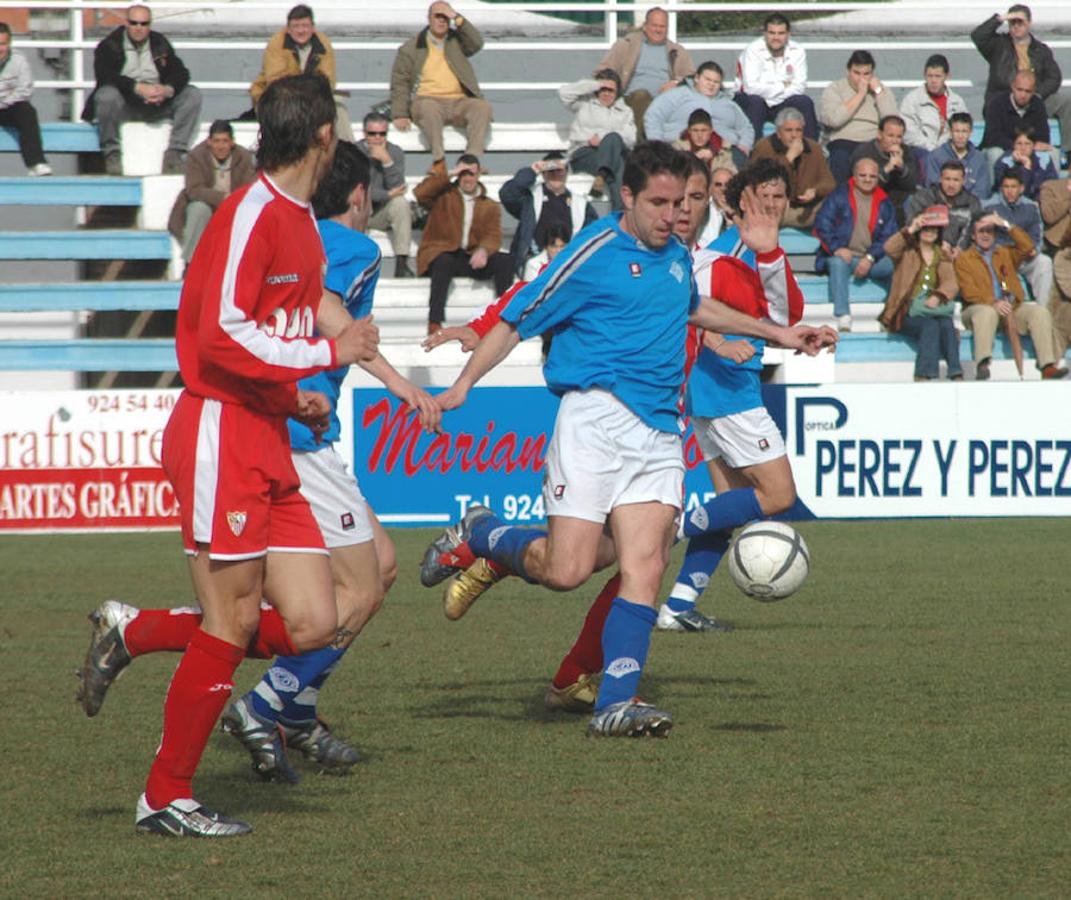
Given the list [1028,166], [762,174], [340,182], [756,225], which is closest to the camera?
[340,182]

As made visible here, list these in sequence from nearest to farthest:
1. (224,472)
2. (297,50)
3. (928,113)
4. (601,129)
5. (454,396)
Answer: (224,472) < (454,396) < (297,50) < (601,129) < (928,113)

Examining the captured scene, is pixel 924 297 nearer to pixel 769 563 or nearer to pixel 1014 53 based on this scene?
pixel 1014 53

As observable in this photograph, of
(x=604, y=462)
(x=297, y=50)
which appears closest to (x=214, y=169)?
(x=297, y=50)

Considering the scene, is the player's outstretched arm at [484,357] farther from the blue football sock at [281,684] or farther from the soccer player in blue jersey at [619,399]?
the blue football sock at [281,684]

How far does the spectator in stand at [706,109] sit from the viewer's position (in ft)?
58.1

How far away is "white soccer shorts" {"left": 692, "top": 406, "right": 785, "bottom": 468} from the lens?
29.8ft

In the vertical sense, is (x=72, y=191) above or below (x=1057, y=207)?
below

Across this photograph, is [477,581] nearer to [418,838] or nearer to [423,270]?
[418,838]

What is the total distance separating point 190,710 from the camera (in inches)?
189

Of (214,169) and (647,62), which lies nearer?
(214,169)

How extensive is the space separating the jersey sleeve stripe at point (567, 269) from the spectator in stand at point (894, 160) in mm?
11645

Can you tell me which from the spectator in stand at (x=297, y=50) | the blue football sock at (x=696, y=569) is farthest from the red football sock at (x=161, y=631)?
the spectator in stand at (x=297, y=50)

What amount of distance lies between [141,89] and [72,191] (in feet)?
4.17

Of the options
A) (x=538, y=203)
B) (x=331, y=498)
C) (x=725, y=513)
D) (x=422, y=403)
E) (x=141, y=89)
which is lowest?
(x=725, y=513)
